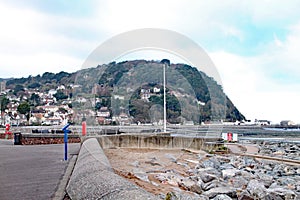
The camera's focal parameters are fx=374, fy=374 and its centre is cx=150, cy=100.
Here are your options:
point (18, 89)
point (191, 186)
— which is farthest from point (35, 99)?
point (191, 186)

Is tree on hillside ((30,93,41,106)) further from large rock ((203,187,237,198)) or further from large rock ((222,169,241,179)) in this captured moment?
large rock ((203,187,237,198))

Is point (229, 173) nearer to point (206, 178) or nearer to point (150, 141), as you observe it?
point (206, 178)

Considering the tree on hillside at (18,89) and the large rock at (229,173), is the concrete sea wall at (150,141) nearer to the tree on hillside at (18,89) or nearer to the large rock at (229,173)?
the large rock at (229,173)

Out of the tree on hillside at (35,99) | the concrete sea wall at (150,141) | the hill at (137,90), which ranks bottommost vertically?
the concrete sea wall at (150,141)

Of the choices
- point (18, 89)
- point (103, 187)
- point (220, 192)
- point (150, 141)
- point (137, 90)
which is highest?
point (18, 89)

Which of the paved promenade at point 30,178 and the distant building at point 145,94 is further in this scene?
the distant building at point 145,94

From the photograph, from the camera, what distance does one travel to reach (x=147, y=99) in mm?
23812

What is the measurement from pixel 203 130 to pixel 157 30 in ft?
35.8

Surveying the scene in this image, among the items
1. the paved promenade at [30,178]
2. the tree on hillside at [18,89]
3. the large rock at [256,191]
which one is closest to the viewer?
the paved promenade at [30,178]

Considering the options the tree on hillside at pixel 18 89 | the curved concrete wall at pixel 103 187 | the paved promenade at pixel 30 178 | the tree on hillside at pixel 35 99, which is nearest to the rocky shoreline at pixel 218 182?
the curved concrete wall at pixel 103 187

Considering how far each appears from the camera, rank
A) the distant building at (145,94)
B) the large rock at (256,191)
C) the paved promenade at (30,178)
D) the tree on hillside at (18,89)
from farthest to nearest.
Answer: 1. the tree on hillside at (18,89)
2. the distant building at (145,94)
3. the large rock at (256,191)
4. the paved promenade at (30,178)

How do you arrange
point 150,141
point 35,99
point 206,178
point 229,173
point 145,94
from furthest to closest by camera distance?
point 35,99 < point 145,94 < point 150,141 < point 229,173 < point 206,178

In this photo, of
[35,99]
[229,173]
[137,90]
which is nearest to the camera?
[229,173]

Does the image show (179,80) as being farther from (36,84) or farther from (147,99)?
(36,84)
